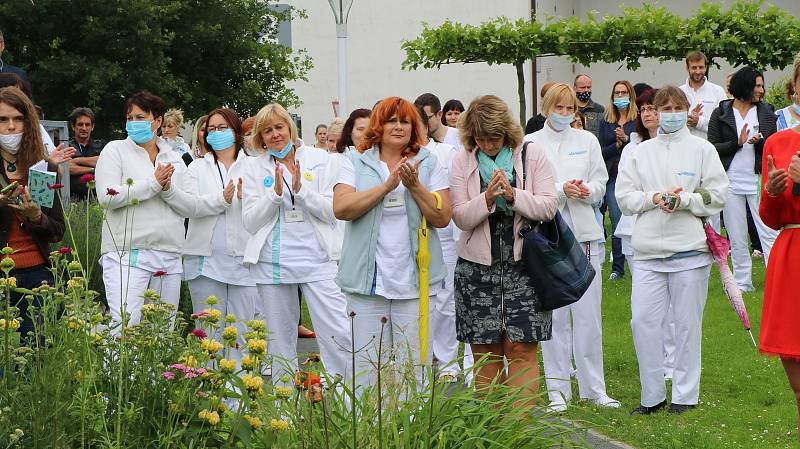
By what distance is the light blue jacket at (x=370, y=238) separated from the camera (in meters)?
7.29

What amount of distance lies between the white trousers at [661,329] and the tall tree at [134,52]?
22137 millimetres

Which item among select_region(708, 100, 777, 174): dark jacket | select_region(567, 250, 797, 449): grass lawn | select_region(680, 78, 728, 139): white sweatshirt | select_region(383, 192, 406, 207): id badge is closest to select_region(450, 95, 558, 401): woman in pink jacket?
select_region(383, 192, 406, 207): id badge

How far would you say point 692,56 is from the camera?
1445 cm

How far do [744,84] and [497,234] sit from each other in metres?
6.54

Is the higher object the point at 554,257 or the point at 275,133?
the point at 275,133

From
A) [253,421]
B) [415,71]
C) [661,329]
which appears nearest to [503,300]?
[661,329]

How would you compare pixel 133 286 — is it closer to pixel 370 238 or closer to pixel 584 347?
pixel 370 238

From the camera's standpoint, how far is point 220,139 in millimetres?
9547

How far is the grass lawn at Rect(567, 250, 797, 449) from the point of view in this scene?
7777 mm

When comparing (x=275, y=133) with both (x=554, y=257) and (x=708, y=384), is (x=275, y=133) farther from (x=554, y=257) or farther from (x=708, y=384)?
(x=708, y=384)

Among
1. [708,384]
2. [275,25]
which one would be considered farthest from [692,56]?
[275,25]

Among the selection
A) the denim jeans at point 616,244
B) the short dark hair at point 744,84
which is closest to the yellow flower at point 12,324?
the short dark hair at point 744,84

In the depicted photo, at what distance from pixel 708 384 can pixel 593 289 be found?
1353mm

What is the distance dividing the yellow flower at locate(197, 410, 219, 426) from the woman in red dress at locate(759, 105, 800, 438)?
336 centimetres
